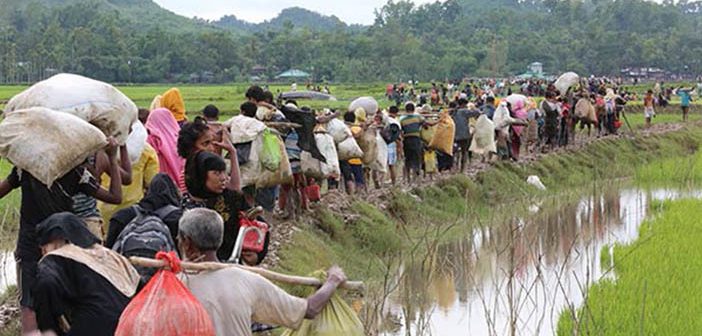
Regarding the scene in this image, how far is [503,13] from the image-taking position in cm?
11738

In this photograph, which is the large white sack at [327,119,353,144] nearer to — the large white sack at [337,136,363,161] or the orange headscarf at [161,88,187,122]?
the large white sack at [337,136,363,161]

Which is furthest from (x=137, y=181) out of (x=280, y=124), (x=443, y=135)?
(x=443, y=135)

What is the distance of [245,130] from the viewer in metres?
7.75

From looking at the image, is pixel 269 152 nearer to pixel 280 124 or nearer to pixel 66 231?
pixel 280 124

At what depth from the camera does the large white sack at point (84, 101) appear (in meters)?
4.66

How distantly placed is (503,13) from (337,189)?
357 ft

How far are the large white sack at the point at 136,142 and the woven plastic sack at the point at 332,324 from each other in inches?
85.4

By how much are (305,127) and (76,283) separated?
5447 millimetres

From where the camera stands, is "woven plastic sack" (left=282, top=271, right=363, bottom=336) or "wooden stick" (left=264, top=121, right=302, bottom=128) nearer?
"woven plastic sack" (left=282, top=271, right=363, bottom=336)

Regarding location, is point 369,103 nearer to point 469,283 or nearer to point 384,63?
point 469,283

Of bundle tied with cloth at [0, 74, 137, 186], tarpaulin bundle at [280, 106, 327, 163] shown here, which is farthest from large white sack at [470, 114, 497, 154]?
bundle tied with cloth at [0, 74, 137, 186]

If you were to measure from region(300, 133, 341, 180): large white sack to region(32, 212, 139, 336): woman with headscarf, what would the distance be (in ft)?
18.0

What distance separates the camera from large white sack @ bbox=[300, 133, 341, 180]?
9.22 metres

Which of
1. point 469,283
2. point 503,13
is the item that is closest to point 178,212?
point 469,283
